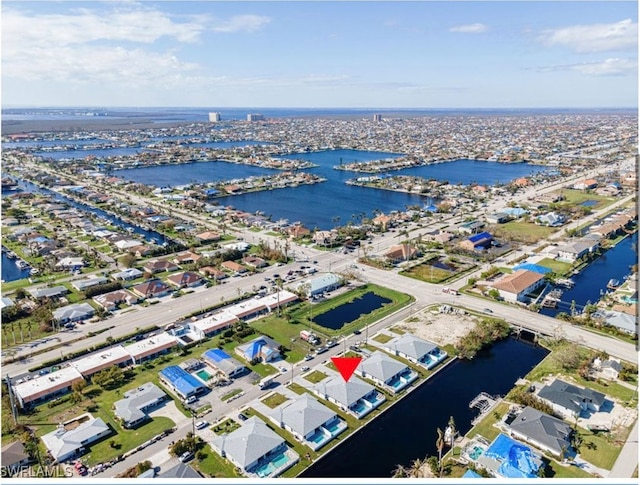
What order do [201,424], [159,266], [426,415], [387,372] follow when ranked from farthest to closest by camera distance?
[159,266]
[387,372]
[426,415]
[201,424]

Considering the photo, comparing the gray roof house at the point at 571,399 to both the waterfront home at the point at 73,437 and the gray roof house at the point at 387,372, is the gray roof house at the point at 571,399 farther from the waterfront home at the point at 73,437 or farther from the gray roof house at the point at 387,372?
the waterfront home at the point at 73,437

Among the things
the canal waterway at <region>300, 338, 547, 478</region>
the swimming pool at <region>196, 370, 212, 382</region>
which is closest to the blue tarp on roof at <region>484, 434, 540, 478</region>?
the canal waterway at <region>300, 338, 547, 478</region>

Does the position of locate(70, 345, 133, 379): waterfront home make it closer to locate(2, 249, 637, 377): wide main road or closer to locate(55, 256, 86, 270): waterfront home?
locate(2, 249, 637, 377): wide main road

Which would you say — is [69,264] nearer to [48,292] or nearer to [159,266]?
[48,292]

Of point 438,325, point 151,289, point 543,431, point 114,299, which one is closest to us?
point 543,431

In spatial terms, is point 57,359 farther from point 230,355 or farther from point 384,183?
point 384,183

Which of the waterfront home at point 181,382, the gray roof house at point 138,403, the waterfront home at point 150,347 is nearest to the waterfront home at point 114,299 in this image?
the waterfront home at point 150,347

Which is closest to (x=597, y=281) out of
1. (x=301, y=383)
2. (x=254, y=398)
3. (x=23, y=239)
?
(x=301, y=383)

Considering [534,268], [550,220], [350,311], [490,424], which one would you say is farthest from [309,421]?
[550,220]
